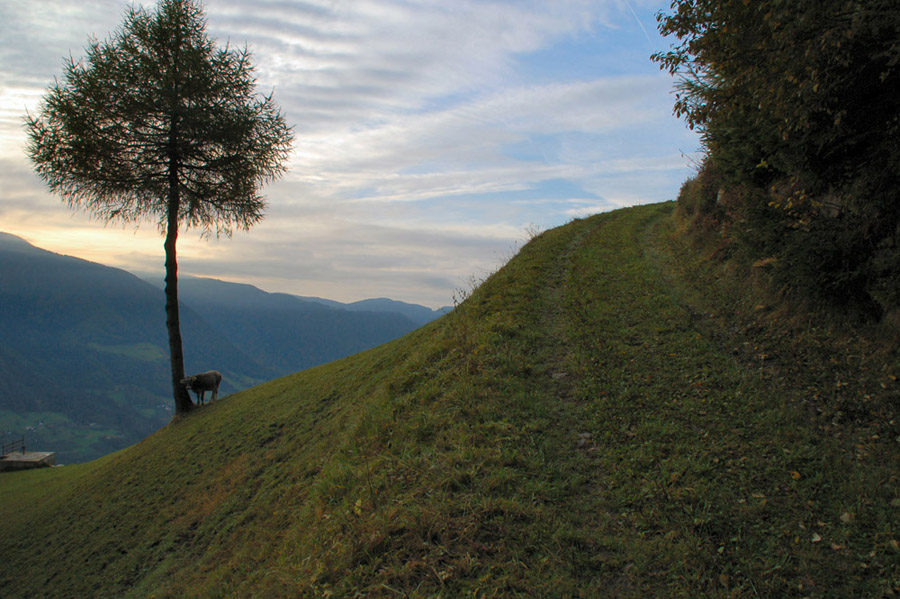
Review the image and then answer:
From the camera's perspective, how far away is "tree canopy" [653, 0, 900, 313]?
5.10 m

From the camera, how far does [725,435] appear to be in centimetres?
582

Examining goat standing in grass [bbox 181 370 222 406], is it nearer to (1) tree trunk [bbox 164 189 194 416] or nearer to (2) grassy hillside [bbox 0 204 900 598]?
(1) tree trunk [bbox 164 189 194 416]

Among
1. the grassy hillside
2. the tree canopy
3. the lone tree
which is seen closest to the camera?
the grassy hillside

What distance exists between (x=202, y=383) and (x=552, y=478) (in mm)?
17322

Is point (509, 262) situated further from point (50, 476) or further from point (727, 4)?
point (50, 476)

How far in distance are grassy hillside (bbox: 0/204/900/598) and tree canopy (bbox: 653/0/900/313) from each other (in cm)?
139

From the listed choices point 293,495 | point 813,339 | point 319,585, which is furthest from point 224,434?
point 813,339

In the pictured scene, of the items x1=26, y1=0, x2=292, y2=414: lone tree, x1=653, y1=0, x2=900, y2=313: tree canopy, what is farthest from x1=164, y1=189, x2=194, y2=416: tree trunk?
x1=653, y1=0, x2=900, y2=313: tree canopy

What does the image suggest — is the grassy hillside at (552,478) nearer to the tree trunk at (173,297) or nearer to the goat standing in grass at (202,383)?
the tree trunk at (173,297)

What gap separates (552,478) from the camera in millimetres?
5340

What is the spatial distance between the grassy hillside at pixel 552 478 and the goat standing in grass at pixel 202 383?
5.66 meters

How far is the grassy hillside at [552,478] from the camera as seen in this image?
13.4ft

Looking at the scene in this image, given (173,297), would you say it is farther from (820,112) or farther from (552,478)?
(820,112)

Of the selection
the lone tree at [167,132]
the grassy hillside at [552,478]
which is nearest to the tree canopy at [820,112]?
the grassy hillside at [552,478]
